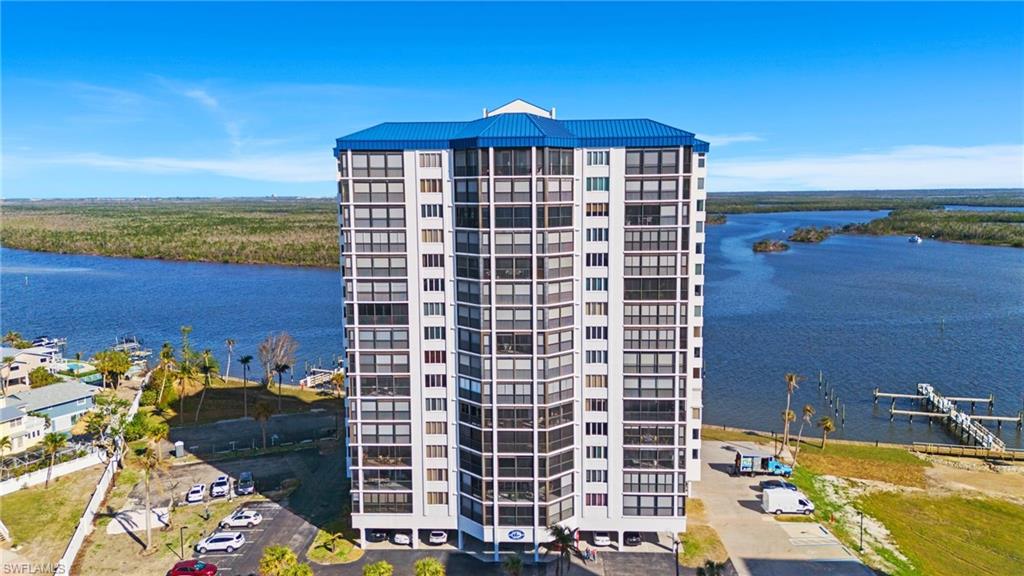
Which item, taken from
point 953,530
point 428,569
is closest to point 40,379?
point 428,569

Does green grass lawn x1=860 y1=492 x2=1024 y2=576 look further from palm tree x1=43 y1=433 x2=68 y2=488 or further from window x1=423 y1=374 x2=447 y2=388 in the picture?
palm tree x1=43 y1=433 x2=68 y2=488

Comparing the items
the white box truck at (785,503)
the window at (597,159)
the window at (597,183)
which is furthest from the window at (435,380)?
the white box truck at (785,503)

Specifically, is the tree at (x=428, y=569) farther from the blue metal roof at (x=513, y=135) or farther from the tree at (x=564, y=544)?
the blue metal roof at (x=513, y=135)

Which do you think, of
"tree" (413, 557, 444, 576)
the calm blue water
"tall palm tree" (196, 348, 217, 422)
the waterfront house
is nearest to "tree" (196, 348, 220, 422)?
"tall palm tree" (196, 348, 217, 422)

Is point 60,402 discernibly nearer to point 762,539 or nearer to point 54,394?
point 54,394

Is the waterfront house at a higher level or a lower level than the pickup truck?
higher

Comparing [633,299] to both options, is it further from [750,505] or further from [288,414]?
[288,414]
